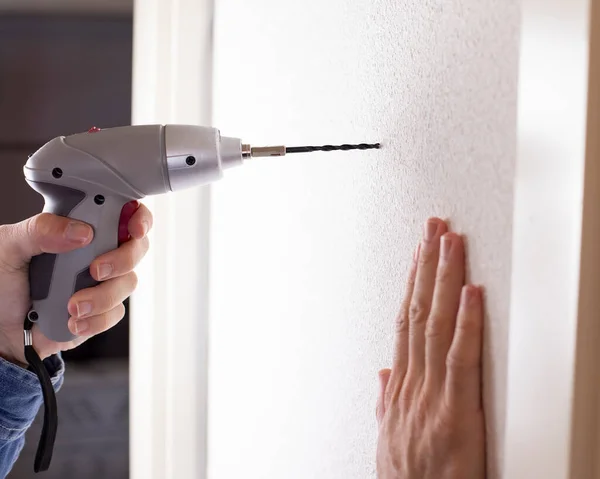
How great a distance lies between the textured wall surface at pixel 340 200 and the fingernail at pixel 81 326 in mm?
273

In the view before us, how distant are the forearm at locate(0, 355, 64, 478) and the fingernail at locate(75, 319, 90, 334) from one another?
146mm

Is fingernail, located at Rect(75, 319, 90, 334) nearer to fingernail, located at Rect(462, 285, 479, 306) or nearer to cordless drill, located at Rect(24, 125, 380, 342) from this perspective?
cordless drill, located at Rect(24, 125, 380, 342)

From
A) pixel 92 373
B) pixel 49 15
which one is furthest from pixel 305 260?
pixel 49 15

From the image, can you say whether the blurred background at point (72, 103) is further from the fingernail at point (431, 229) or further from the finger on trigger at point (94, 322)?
the fingernail at point (431, 229)

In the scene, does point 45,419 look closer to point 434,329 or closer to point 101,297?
point 101,297

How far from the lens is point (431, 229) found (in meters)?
0.58

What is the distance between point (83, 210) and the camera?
0.85m

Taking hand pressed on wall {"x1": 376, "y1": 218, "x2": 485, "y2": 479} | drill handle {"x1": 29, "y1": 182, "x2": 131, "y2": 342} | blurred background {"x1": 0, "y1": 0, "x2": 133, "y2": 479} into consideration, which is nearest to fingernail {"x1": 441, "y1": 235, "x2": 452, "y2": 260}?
hand pressed on wall {"x1": 376, "y1": 218, "x2": 485, "y2": 479}

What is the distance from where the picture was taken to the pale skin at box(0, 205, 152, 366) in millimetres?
860

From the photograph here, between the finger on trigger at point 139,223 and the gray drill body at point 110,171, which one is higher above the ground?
the gray drill body at point 110,171

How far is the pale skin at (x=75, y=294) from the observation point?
86cm

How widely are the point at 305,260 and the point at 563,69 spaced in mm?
589

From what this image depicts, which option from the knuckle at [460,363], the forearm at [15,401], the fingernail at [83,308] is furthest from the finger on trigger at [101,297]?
the knuckle at [460,363]

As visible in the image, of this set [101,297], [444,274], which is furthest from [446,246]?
[101,297]
